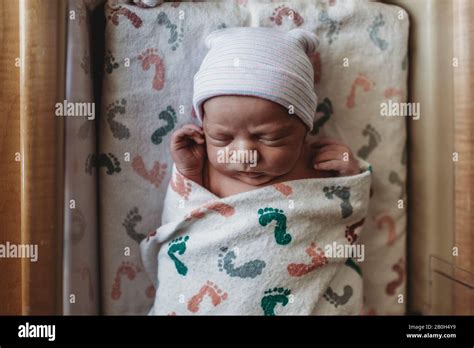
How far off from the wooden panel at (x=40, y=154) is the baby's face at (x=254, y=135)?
0.81 ft

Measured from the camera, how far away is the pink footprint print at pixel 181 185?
0.79 m

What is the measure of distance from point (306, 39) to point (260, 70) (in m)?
0.13

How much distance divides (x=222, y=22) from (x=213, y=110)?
0.68 ft

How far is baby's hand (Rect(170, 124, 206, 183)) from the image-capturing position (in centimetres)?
80

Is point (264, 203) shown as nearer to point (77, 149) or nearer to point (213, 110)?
point (213, 110)

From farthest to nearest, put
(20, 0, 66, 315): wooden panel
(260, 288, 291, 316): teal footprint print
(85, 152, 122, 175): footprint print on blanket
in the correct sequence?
(85, 152, 122, 175): footprint print on blanket, (260, 288, 291, 316): teal footprint print, (20, 0, 66, 315): wooden panel

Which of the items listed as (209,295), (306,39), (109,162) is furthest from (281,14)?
(209,295)

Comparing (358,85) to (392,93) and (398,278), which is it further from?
(398,278)

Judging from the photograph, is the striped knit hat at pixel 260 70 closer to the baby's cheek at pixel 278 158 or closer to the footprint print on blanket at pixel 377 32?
the baby's cheek at pixel 278 158

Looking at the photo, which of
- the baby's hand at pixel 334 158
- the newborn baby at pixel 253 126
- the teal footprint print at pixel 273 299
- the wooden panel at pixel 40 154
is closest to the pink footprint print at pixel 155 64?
the newborn baby at pixel 253 126

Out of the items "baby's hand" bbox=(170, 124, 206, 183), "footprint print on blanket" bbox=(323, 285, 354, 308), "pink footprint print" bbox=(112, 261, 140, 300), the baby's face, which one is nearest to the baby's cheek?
the baby's face

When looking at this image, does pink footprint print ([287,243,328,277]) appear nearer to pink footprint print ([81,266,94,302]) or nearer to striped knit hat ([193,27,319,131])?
striped knit hat ([193,27,319,131])

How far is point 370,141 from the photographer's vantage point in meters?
0.89
